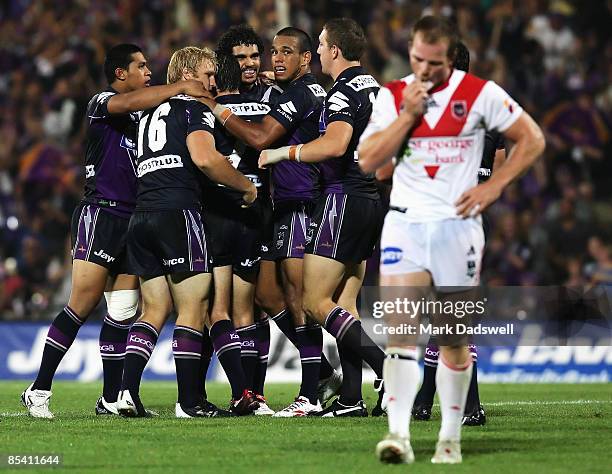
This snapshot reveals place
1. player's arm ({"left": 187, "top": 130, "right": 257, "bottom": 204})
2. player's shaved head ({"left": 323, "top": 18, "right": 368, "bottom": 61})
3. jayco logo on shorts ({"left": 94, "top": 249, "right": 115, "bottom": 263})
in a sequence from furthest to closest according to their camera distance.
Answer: jayco logo on shorts ({"left": 94, "top": 249, "right": 115, "bottom": 263})
player's shaved head ({"left": 323, "top": 18, "right": 368, "bottom": 61})
player's arm ({"left": 187, "top": 130, "right": 257, "bottom": 204})

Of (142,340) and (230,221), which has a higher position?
(230,221)

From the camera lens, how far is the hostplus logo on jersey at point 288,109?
29.3ft

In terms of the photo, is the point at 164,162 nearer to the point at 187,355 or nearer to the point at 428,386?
the point at 187,355

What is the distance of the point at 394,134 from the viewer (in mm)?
6164

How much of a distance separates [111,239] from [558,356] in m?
7.45

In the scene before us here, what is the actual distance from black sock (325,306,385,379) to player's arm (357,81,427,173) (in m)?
2.52

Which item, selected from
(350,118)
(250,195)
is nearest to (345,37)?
(350,118)

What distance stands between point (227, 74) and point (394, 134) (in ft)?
10.9

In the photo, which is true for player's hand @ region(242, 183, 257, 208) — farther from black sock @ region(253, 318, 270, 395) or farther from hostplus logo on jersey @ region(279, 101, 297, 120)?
black sock @ region(253, 318, 270, 395)

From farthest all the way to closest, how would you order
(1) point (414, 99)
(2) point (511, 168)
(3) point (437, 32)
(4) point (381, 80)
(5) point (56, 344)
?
(4) point (381, 80)
(5) point (56, 344)
(2) point (511, 168)
(3) point (437, 32)
(1) point (414, 99)

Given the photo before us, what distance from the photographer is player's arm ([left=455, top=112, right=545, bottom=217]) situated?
20.4 feet

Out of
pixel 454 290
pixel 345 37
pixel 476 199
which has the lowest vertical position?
pixel 454 290

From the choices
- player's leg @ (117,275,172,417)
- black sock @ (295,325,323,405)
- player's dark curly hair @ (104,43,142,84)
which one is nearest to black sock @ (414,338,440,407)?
black sock @ (295,325,323,405)

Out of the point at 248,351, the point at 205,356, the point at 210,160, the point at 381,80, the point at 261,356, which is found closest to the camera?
the point at 210,160
